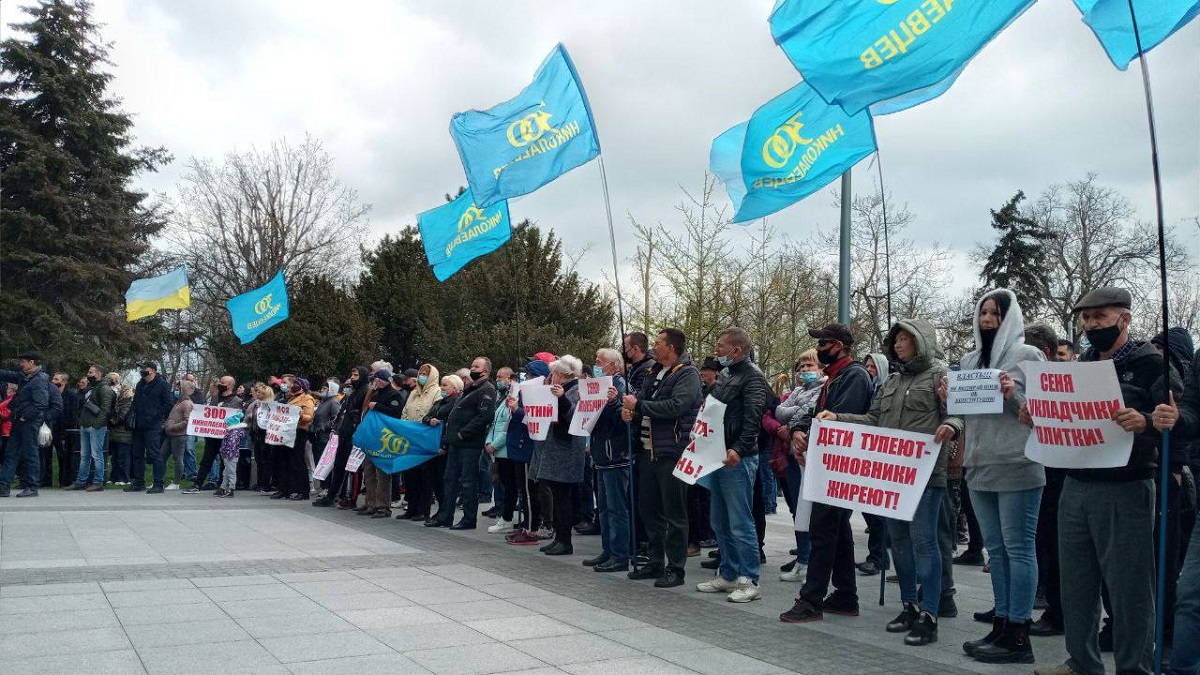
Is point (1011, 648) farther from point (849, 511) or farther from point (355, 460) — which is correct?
point (355, 460)

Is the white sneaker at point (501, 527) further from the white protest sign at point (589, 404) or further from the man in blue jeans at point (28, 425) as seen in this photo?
the man in blue jeans at point (28, 425)

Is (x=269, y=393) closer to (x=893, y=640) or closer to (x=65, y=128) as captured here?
(x=893, y=640)

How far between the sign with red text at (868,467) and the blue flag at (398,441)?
6841 millimetres

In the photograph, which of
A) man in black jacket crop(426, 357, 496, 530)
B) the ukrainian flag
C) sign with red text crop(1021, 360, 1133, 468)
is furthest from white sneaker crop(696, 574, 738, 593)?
the ukrainian flag

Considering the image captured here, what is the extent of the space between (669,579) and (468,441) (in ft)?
13.9

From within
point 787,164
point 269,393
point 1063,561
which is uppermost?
point 787,164

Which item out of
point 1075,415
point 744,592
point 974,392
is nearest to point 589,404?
point 744,592

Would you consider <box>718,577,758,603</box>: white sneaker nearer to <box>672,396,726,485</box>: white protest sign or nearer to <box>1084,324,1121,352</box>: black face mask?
<box>672,396,726,485</box>: white protest sign

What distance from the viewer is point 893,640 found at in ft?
20.7

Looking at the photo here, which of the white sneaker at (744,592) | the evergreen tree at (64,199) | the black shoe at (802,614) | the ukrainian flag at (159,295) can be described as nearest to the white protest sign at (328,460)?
the white sneaker at (744,592)

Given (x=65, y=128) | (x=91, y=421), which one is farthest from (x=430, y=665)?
(x=65, y=128)

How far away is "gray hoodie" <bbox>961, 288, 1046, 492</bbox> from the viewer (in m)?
5.79

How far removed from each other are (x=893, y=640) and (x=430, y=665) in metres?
3.07

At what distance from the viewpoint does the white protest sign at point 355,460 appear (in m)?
13.6
